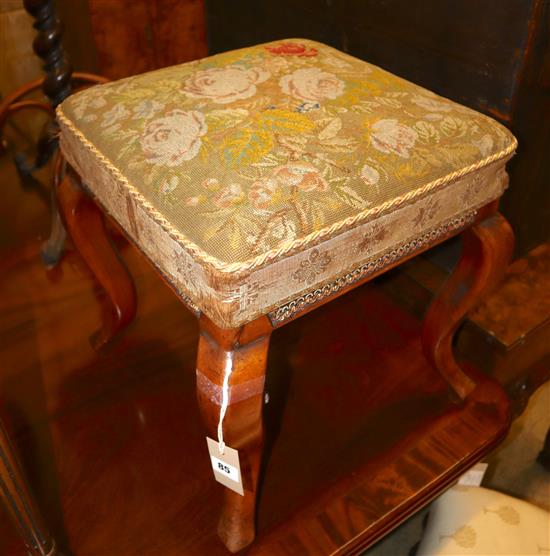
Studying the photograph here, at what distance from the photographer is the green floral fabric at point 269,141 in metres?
0.54

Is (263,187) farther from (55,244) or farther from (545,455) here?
(545,455)

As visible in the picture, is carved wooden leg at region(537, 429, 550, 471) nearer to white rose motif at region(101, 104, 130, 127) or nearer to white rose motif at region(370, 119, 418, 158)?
white rose motif at region(370, 119, 418, 158)

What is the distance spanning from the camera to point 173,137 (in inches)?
24.2

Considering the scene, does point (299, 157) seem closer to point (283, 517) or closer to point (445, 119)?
point (445, 119)

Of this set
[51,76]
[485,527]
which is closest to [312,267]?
[485,527]

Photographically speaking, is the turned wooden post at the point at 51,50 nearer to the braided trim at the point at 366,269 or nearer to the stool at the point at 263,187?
the stool at the point at 263,187

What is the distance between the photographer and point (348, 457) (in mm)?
854

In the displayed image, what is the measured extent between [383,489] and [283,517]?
0.14 metres

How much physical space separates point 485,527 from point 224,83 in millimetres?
699

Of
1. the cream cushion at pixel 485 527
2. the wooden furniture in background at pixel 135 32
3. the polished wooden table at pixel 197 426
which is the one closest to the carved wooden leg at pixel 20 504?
the polished wooden table at pixel 197 426

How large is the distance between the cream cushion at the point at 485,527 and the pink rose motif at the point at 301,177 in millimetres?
572

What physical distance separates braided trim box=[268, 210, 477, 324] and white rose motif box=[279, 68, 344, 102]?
192 mm

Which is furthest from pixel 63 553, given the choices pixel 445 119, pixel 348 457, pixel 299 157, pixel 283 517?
pixel 445 119

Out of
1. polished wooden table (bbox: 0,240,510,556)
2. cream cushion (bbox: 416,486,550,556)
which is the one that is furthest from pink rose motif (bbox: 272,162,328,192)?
cream cushion (bbox: 416,486,550,556)
